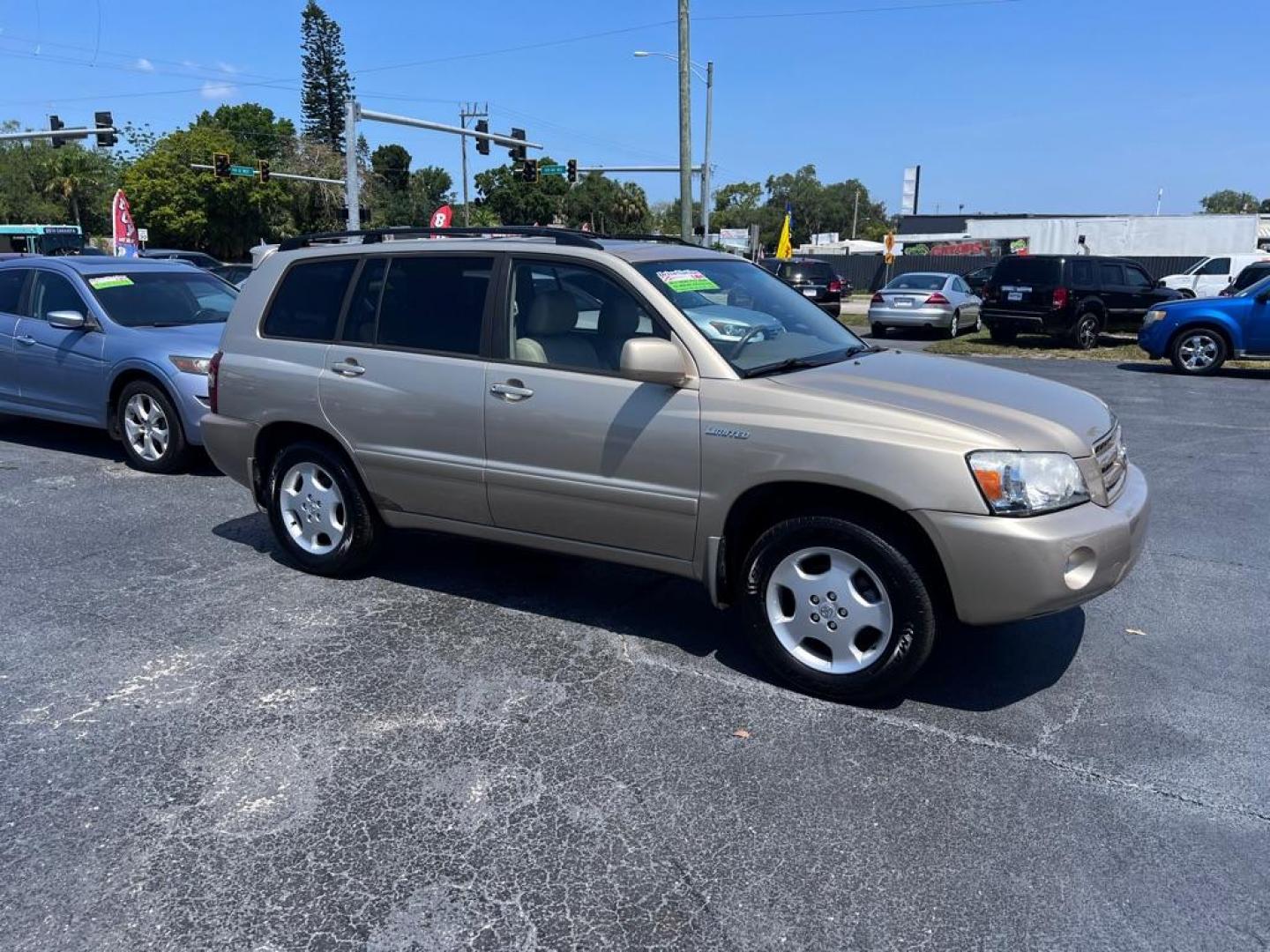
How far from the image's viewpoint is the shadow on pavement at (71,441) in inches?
327

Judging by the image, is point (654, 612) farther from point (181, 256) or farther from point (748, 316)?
point (181, 256)

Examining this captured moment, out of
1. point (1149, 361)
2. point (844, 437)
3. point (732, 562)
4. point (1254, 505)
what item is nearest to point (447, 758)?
point (732, 562)

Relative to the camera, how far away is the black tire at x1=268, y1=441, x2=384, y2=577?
5227 millimetres

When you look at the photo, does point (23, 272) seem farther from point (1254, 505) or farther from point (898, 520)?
point (1254, 505)

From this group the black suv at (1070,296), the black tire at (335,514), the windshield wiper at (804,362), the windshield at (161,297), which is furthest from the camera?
the black suv at (1070,296)

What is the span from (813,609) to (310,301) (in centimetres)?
322

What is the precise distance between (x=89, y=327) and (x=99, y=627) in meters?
4.40

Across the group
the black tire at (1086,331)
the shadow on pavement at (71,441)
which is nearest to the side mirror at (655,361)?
the shadow on pavement at (71,441)

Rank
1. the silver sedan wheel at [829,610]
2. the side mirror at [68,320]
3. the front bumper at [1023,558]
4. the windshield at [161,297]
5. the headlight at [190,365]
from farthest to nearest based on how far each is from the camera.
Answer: the windshield at [161,297], the side mirror at [68,320], the headlight at [190,365], the silver sedan wheel at [829,610], the front bumper at [1023,558]

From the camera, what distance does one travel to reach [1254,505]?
23.1 feet

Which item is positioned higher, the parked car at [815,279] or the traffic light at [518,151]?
the traffic light at [518,151]

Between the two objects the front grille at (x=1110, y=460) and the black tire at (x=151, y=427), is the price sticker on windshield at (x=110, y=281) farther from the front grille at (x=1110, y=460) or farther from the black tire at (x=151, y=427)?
the front grille at (x=1110, y=460)

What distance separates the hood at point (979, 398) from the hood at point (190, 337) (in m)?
5.49

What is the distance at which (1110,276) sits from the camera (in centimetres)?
1886
